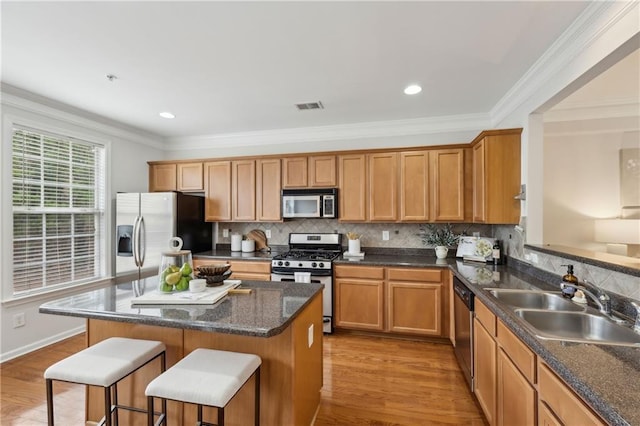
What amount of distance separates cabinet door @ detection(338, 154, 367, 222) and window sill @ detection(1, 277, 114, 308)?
3291 millimetres

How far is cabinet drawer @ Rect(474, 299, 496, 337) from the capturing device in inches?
72.5

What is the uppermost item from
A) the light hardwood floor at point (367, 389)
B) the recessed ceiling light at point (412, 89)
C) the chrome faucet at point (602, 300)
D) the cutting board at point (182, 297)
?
the recessed ceiling light at point (412, 89)

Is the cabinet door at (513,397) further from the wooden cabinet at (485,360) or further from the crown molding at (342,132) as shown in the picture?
the crown molding at (342,132)

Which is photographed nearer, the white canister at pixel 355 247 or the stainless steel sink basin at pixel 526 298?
the stainless steel sink basin at pixel 526 298

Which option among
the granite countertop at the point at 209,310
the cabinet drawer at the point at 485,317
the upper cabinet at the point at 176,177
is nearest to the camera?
the granite countertop at the point at 209,310

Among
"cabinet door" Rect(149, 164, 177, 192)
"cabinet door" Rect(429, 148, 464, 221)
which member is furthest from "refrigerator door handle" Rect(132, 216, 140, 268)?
"cabinet door" Rect(429, 148, 464, 221)

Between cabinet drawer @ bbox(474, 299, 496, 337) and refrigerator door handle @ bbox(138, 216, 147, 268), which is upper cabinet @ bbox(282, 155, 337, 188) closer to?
refrigerator door handle @ bbox(138, 216, 147, 268)

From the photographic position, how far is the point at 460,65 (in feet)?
8.16

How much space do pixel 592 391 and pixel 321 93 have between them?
2.95 m

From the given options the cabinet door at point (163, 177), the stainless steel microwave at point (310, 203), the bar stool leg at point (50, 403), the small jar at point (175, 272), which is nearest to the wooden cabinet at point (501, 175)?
the stainless steel microwave at point (310, 203)

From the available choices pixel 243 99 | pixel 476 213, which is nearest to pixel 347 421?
pixel 476 213

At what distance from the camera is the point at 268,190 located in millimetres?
4145

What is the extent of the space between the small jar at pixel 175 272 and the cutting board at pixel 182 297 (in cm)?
4

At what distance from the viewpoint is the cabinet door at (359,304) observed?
342 centimetres
